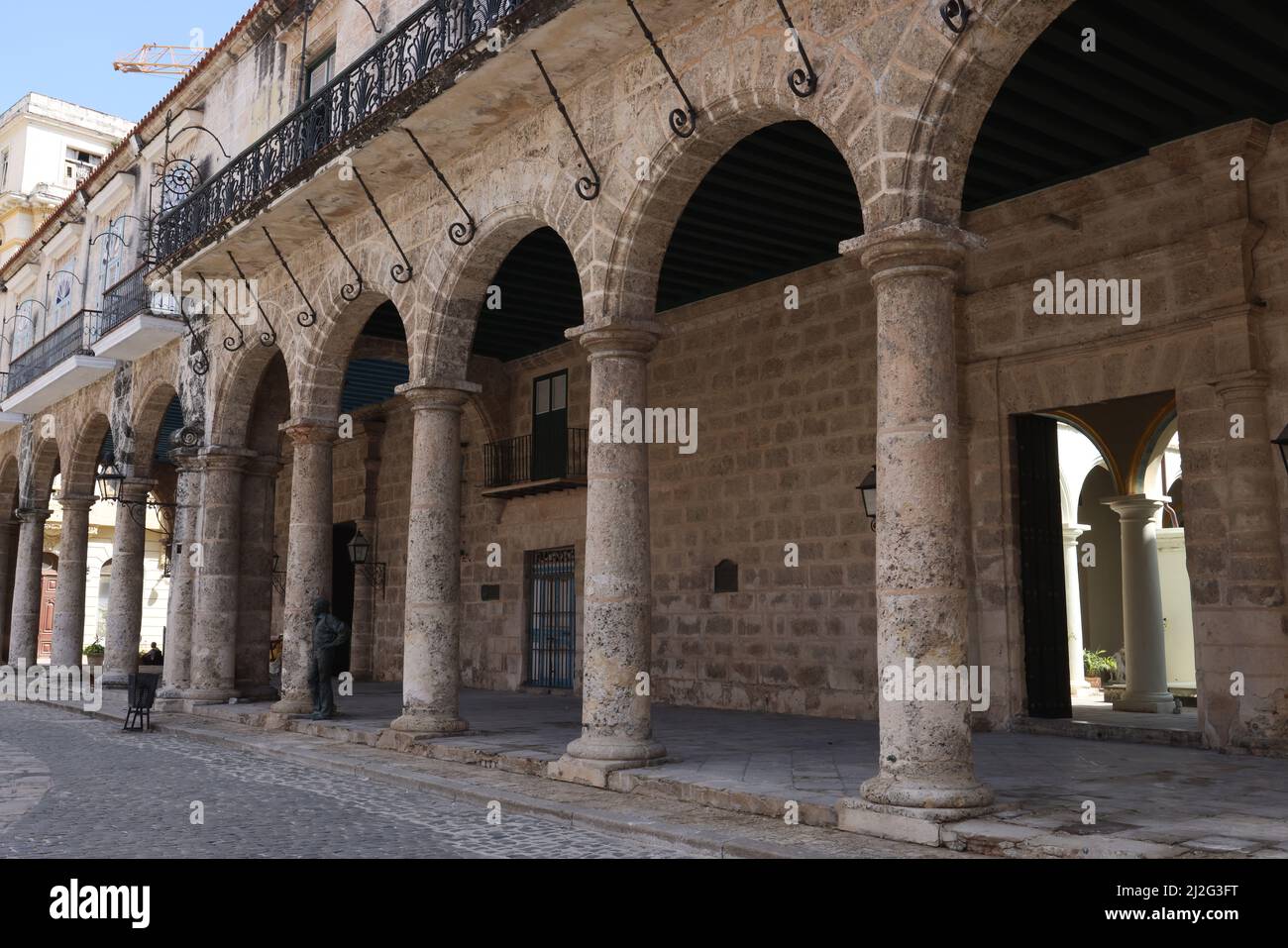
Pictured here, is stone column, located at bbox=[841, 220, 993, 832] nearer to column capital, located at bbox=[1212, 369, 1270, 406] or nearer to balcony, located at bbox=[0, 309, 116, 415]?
column capital, located at bbox=[1212, 369, 1270, 406]

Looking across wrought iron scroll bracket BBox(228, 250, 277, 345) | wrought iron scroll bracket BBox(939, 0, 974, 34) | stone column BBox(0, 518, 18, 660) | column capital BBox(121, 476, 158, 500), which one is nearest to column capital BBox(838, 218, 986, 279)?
wrought iron scroll bracket BBox(939, 0, 974, 34)

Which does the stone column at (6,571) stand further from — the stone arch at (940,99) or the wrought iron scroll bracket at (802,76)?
the stone arch at (940,99)

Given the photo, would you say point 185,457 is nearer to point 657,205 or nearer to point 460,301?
point 460,301

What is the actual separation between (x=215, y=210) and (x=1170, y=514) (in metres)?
13.7

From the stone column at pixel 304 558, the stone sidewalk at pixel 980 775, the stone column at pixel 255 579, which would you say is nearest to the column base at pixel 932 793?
the stone sidewalk at pixel 980 775

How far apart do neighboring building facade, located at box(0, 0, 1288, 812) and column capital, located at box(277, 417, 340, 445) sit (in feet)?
0.14

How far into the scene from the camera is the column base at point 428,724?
29.2ft

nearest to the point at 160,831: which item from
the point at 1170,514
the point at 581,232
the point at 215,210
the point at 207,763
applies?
the point at 207,763

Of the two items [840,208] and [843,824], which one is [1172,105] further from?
[843,824]

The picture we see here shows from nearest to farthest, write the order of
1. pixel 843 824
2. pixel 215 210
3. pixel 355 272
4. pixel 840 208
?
1. pixel 843 824
2. pixel 840 208
3. pixel 355 272
4. pixel 215 210

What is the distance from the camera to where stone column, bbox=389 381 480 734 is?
902cm

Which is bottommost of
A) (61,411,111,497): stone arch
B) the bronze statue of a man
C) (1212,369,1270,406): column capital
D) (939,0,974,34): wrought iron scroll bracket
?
the bronze statue of a man

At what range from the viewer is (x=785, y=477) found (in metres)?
11.6

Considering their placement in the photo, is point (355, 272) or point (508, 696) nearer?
point (355, 272)
